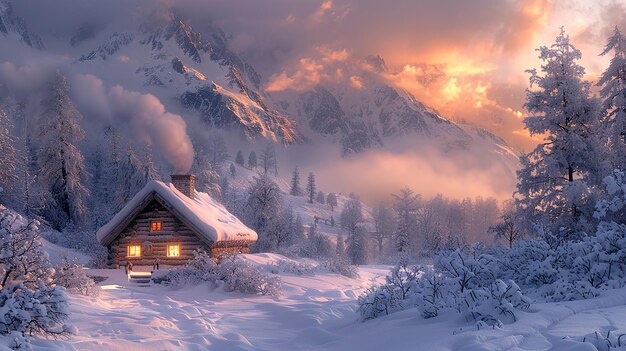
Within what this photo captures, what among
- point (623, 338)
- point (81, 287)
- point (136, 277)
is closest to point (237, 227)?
point (136, 277)

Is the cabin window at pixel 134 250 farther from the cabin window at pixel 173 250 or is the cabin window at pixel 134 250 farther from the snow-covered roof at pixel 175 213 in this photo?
the cabin window at pixel 173 250

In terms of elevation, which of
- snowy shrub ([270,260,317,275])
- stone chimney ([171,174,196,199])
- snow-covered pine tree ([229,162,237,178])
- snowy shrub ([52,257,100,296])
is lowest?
snowy shrub ([270,260,317,275])

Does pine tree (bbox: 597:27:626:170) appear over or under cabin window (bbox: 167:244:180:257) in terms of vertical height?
over

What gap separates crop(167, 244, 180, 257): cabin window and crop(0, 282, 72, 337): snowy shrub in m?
18.3

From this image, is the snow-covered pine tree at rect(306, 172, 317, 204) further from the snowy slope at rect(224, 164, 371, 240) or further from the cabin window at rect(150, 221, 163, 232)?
the cabin window at rect(150, 221, 163, 232)

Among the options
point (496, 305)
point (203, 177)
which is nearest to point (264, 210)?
point (203, 177)

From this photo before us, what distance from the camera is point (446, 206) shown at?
11869 cm

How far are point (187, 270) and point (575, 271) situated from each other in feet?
47.4

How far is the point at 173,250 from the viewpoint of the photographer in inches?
1021

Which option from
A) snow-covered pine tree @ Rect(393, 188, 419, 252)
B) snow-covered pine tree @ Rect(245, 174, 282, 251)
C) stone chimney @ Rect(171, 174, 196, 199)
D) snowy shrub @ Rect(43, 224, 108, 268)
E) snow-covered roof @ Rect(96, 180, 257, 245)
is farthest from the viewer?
snow-covered pine tree @ Rect(393, 188, 419, 252)

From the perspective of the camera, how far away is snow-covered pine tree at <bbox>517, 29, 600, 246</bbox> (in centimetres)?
1773

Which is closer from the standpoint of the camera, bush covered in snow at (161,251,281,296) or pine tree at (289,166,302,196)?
bush covered in snow at (161,251,281,296)

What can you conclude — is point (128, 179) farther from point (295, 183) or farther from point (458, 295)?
point (295, 183)

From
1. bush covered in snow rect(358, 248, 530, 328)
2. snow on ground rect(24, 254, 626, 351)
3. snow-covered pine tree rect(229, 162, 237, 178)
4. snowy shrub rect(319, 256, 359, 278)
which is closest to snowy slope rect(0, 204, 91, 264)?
snowy shrub rect(319, 256, 359, 278)
